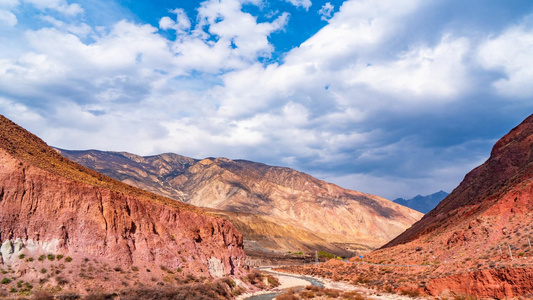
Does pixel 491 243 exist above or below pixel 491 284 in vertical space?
above

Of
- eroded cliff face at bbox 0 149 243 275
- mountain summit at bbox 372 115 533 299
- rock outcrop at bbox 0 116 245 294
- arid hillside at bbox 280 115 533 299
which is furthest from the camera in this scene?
eroded cliff face at bbox 0 149 243 275

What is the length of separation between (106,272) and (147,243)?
258 inches

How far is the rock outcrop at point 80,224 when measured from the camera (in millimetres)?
26222

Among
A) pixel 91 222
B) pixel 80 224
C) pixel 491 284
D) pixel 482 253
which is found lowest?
pixel 491 284

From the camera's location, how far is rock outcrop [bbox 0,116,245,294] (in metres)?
26.2

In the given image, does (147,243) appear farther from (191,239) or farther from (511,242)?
(511,242)

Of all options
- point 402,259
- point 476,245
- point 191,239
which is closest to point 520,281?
point 476,245

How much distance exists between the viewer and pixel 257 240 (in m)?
149

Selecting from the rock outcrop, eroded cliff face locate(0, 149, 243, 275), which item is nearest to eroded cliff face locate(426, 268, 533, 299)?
the rock outcrop

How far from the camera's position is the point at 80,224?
30156mm

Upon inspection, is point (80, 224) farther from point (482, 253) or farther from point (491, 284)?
point (482, 253)

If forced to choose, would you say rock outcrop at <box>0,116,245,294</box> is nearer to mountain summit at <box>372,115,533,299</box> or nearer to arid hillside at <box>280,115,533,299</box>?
arid hillside at <box>280,115,533,299</box>

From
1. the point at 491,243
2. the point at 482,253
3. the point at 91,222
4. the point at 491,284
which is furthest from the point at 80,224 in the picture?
the point at 491,243

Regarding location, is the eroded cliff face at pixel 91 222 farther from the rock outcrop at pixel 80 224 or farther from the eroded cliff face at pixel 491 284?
the eroded cliff face at pixel 491 284
